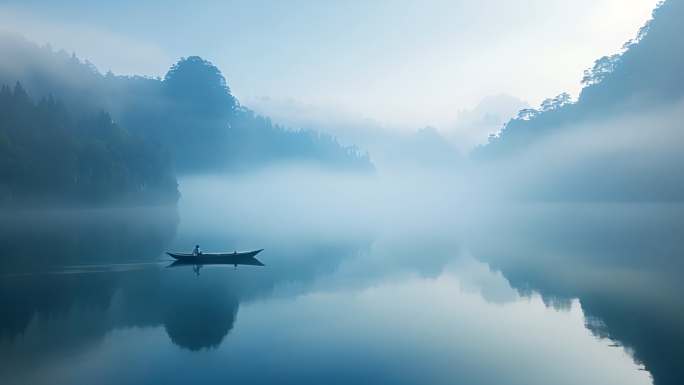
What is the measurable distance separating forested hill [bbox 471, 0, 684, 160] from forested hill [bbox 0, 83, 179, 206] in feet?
307

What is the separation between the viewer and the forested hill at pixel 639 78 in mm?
78750

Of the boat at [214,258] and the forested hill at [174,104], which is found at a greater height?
the forested hill at [174,104]

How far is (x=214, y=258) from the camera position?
103 ft

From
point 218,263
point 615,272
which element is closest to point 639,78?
point 615,272

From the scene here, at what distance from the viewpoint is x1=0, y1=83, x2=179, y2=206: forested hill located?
5944cm

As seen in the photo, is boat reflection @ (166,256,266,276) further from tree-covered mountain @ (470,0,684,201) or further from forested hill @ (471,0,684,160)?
forested hill @ (471,0,684,160)

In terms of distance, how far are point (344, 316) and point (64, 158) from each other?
58854 mm

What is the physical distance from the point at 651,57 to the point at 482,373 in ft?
301

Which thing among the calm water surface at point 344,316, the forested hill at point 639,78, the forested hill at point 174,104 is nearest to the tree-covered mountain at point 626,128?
the forested hill at point 639,78

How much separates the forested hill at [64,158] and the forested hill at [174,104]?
10589mm

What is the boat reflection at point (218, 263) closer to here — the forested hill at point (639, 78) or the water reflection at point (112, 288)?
the water reflection at point (112, 288)

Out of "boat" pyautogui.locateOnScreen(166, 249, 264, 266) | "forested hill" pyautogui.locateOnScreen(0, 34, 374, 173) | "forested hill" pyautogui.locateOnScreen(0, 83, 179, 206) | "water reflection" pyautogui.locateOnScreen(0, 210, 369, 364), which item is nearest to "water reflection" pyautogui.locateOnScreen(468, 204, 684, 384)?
"water reflection" pyautogui.locateOnScreen(0, 210, 369, 364)

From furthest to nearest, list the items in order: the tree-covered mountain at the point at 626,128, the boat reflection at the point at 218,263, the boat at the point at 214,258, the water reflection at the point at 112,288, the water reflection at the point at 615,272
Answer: the tree-covered mountain at the point at 626,128, the boat reflection at the point at 218,263, the boat at the point at 214,258, the water reflection at the point at 615,272, the water reflection at the point at 112,288

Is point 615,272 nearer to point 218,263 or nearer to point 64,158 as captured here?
point 218,263
